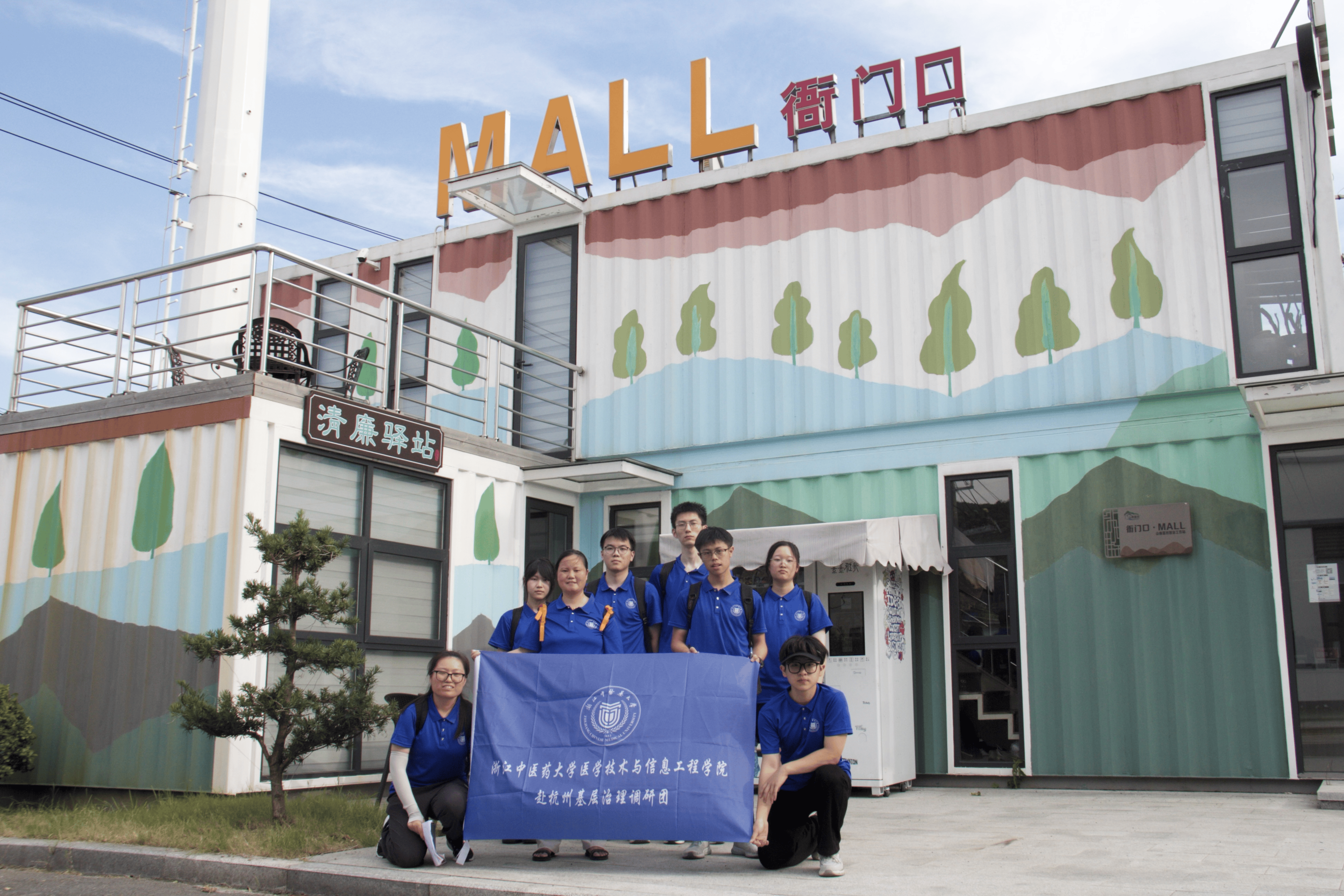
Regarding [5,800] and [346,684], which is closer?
[346,684]

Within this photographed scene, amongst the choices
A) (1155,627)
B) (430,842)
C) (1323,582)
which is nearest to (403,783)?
(430,842)

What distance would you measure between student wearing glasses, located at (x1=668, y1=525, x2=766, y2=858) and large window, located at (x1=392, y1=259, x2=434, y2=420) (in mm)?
8460

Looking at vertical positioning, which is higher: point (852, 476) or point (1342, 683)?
point (852, 476)

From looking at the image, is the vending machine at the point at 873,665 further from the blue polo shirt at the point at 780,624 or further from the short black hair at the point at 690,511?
the short black hair at the point at 690,511

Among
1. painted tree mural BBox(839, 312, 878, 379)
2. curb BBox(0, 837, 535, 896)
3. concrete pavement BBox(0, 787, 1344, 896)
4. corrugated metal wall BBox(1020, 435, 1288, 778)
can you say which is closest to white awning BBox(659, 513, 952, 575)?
Result: corrugated metal wall BBox(1020, 435, 1288, 778)

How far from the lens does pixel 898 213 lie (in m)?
11.2

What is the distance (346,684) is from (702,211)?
284 inches

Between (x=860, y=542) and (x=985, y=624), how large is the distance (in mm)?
1749

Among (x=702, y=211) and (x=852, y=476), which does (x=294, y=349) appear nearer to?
(x=702, y=211)

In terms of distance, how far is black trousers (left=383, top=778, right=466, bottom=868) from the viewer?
5738mm

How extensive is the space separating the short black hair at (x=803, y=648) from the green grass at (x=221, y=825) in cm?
302

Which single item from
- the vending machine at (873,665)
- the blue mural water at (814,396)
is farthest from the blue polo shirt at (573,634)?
the blue mural water at (814,396)

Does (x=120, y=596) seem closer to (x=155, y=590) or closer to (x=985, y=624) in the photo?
(x=155, y=590)

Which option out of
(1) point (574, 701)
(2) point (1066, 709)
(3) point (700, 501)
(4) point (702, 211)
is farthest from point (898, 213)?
(1) point (574, 701)
